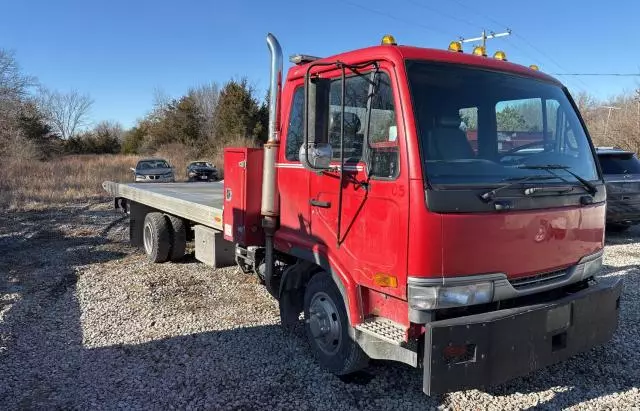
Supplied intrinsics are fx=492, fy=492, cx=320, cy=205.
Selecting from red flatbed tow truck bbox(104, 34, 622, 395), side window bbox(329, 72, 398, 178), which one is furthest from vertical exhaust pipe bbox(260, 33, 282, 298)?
side window bbox(329, 72, 398, 178)

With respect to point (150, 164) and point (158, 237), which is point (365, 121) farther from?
point (150, 164)

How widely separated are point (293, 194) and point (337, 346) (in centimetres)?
126

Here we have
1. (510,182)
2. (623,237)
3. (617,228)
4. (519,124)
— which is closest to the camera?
(510,182)

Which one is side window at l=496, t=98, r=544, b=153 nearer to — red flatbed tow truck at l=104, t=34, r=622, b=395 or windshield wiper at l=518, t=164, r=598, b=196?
red flatbed tow truck at l=104, t=34, r=622, b=395

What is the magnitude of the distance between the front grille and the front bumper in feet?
0.46

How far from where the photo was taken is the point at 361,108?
3.28 meters

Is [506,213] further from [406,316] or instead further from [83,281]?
[83,281]

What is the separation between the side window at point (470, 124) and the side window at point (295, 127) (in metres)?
1.26

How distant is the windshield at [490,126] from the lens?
121 inches

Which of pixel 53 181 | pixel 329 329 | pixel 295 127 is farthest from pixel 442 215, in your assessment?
pixel 53 181

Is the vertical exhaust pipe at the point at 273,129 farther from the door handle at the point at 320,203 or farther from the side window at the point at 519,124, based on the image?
the side window at the point at 519,124

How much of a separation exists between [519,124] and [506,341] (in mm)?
1620

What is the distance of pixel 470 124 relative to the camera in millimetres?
3357

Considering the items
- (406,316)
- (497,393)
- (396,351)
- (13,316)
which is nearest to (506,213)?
(406,316)
